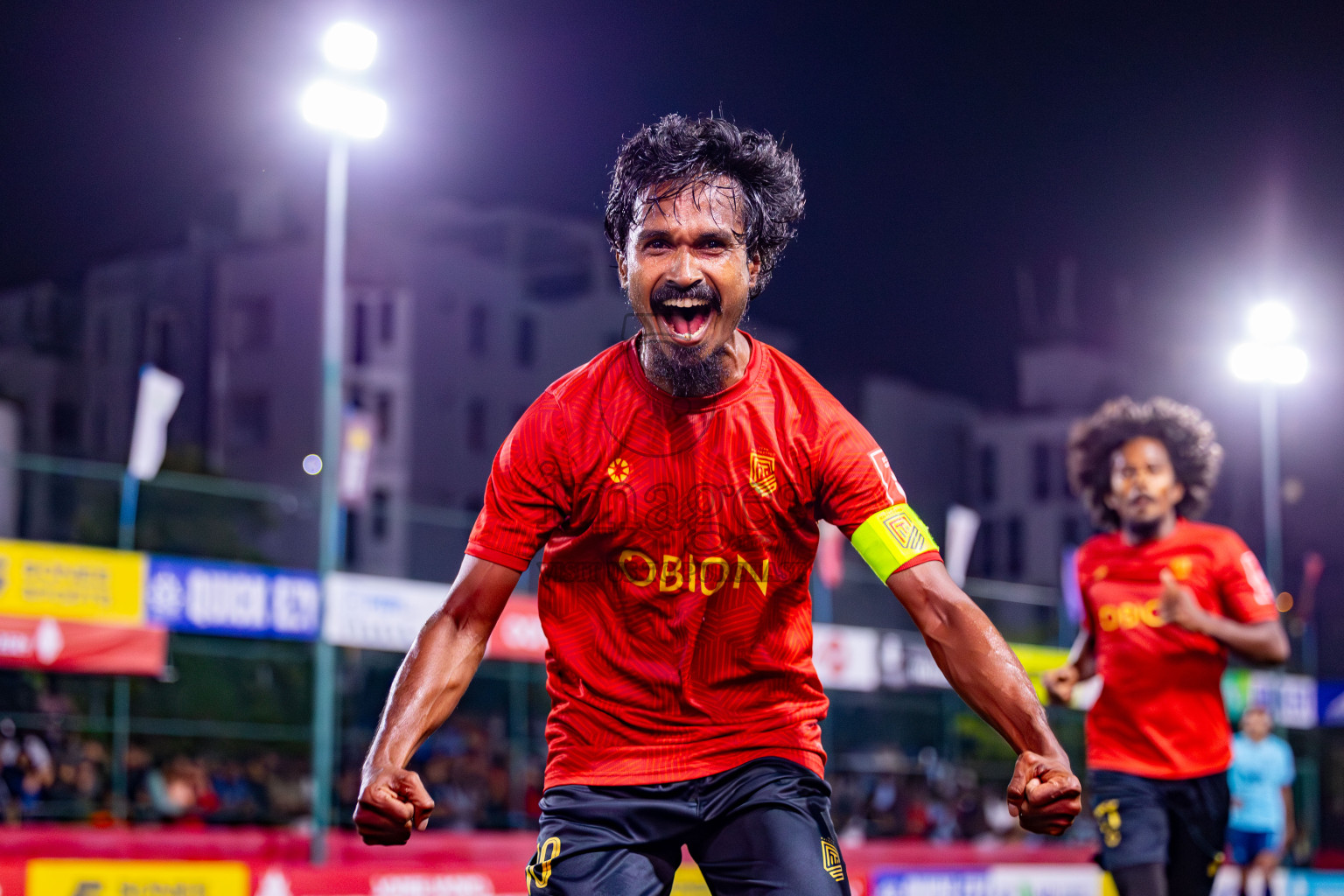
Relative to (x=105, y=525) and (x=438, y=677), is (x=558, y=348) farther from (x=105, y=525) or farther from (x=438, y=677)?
(x=438, y=677)

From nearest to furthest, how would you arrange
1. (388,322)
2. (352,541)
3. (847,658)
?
(847,658) → (352,541) → (388,322)

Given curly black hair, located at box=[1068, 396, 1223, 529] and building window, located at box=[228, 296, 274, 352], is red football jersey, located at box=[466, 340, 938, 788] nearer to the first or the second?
curly black hair, located at box=[1068, 396, 1223, 529]

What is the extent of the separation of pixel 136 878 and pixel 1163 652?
5.62 metres

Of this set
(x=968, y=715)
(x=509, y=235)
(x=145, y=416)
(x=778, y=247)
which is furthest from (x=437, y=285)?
(x=778, y=247)

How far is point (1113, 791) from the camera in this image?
243 inches

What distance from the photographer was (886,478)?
363 centimetres

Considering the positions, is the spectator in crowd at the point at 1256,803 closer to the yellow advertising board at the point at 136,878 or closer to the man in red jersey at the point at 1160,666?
the man in red jersey at the point at 1160,666

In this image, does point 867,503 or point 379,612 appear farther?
point 379,612

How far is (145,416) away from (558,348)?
41.9 meters

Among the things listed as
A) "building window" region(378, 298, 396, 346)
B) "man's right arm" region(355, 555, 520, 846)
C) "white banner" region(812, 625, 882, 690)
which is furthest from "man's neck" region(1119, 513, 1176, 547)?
"building window" region(378, 298, 396, 346)

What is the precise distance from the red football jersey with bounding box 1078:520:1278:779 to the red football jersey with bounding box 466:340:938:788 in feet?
9.82

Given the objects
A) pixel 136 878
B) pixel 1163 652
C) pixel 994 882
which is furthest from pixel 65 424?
pixel 1163 652

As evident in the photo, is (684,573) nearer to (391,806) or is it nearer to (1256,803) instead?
(391,806)

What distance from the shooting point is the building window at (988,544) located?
6794 centimetres
